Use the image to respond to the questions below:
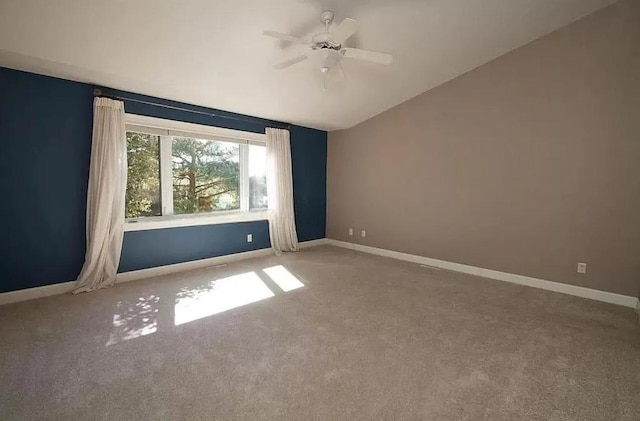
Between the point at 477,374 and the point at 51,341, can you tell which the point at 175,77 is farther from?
the point at 477,374

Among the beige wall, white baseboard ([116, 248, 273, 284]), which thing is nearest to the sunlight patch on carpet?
white baseboard ([116, 248, 273, 284])

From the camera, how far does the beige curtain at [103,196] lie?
3178 mm

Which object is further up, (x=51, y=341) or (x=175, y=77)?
(x=175, y=77)

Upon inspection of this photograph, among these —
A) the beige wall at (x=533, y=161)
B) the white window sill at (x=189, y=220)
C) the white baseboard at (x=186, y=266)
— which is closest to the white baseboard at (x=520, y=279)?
the beige wall at (x=533, y=161)

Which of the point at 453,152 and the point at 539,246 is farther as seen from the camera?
the point at 453,152

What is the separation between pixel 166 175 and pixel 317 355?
3024mm

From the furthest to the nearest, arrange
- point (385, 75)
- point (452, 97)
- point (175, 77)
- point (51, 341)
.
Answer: point (452, 97), point (385, 75), point (175, 77), point (51, 341)

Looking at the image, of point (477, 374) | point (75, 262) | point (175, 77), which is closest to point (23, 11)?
point (175, 77)

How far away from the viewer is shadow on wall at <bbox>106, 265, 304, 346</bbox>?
244 centimetres

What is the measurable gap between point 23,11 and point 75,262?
233 cm

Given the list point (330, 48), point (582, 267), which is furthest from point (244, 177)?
point (582, 267)

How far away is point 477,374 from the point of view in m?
1.85

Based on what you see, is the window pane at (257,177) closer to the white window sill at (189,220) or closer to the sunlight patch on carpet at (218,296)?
the white window sill at (189,220)

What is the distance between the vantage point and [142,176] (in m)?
3.70
